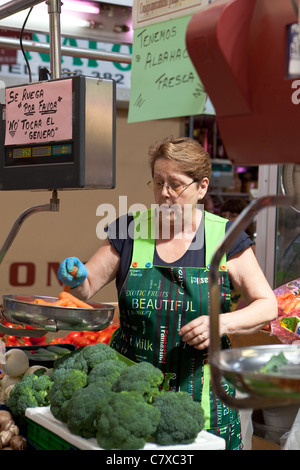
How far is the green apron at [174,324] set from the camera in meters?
2.29

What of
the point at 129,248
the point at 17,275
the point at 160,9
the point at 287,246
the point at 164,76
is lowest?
the point at 17,275

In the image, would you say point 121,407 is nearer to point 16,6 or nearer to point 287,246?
point 16,6

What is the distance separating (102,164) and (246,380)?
946 millimetres

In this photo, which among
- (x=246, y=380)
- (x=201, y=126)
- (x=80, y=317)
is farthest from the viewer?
(x=201, y=126)

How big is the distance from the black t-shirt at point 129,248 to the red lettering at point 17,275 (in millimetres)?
3557

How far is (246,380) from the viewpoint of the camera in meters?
1.05

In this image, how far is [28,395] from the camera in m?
2.02

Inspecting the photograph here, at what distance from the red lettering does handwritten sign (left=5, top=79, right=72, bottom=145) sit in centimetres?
406

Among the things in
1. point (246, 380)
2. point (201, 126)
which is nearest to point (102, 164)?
point (246, 380)

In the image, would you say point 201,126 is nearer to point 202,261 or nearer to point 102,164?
point 202,261

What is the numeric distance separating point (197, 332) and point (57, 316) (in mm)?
465

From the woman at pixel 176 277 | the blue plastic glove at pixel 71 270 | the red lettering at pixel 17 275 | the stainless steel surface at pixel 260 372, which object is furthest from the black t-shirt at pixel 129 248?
the red lettering at pixel 17 275

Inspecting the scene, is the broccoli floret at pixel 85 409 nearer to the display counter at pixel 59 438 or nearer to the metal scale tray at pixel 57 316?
the display counter at pixel 59 438

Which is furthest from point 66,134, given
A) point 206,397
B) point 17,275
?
point 17,275
